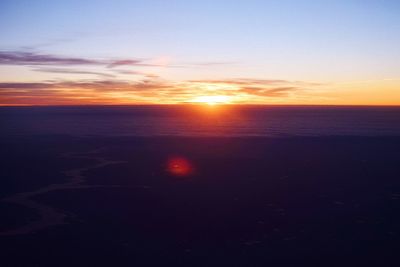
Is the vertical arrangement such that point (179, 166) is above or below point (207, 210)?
above

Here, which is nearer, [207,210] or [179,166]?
[207,210]

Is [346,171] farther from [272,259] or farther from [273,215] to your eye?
[272,259]

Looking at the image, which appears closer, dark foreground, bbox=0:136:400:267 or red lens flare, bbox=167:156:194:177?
dark foreground, bbox=0:136:400:267

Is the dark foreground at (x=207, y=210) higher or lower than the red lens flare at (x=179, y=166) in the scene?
lower

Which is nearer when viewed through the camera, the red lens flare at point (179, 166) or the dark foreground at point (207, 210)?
the dark foreground at point (207, 210)

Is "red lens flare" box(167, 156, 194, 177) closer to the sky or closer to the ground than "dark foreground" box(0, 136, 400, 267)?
closer to the sky
